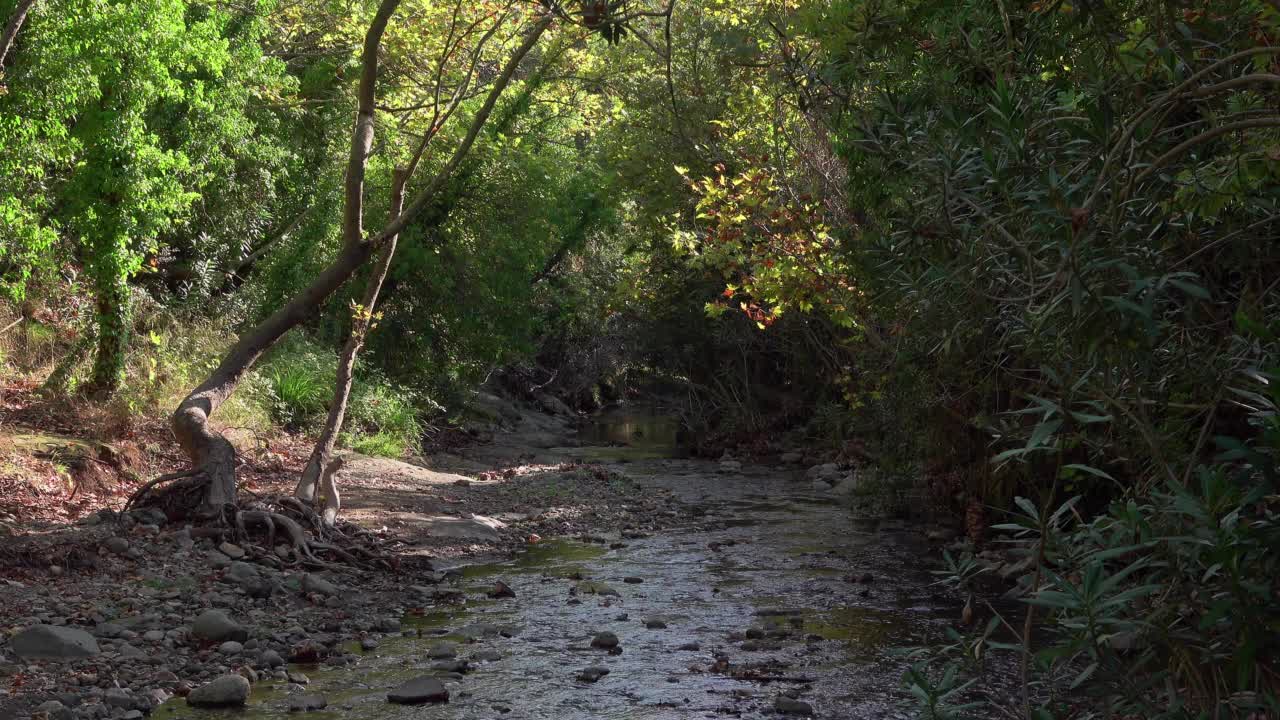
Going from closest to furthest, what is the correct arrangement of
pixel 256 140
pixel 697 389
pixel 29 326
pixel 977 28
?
pixel 977 28, pixel 29 326, pixel 256 140, pixel 697 389

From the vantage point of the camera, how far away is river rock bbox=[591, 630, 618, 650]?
26.7ft

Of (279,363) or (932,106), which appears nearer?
(932,106)

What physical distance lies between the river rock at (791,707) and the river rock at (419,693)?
194cm

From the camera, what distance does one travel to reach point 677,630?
866 centimetres

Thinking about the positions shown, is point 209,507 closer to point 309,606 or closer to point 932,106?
point 309,606

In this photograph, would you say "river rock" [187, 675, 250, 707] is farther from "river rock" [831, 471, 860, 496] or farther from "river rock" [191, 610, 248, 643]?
"river rock" [831, 471, 860, 496]

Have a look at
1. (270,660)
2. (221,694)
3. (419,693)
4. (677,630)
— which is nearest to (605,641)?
(677,630)

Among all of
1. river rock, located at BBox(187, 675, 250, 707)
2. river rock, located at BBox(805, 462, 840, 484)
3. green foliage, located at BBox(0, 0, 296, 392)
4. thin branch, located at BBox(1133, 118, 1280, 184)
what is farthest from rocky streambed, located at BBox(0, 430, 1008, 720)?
river rock, located at BBox(805, 462, 840, 484)

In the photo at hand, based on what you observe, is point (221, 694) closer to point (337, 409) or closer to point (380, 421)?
point (337, 409)

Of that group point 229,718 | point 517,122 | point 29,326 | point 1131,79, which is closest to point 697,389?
point 517,122

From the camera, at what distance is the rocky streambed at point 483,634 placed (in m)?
6.66

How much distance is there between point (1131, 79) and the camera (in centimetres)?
384

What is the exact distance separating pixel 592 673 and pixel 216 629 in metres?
2.51

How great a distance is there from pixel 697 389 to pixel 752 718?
19.1 meters
